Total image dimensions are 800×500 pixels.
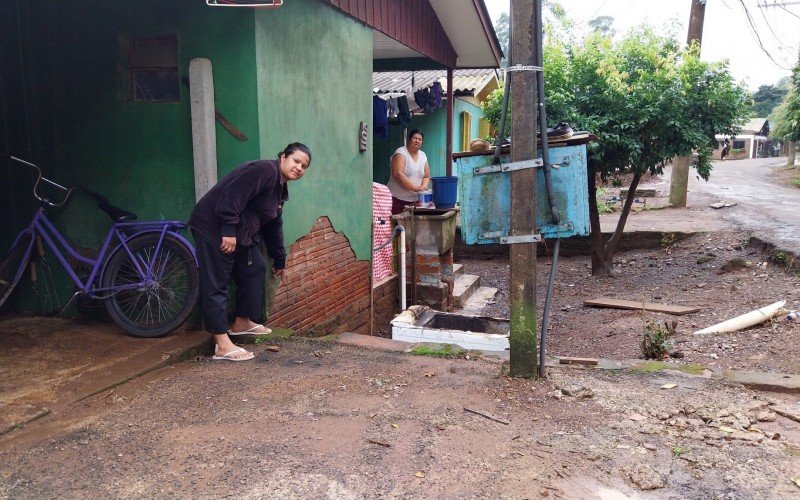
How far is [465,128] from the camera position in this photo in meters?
17.2

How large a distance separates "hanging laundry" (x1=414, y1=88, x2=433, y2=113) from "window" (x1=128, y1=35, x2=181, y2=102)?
6.50 metres

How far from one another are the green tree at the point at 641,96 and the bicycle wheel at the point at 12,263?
6.89m

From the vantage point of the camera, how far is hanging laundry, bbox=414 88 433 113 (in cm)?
1104

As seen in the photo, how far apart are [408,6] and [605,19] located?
55727 millimetres

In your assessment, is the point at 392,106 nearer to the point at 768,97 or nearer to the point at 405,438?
the point at 405,438

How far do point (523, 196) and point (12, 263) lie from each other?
4185 millimetres

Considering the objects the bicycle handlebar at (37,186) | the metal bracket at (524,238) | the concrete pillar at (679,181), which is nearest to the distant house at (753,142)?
the concrete pillar at (679,181)

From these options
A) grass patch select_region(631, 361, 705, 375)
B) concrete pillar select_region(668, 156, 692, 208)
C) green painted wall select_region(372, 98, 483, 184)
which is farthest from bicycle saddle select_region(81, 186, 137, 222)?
concrete pillar select_region(668, 156, 692, 208)

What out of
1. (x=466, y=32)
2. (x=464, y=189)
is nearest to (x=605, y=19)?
(x=466, y=32)

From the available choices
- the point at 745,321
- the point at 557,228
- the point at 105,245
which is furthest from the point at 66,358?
the point at 745,321

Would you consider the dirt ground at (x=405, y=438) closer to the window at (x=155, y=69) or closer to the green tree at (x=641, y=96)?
the window at (x=155, y=69)

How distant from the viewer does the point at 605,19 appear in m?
57.4

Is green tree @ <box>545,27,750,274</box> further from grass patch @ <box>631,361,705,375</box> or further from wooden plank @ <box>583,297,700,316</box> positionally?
grass patch @ <box>631,361,705,375</box>

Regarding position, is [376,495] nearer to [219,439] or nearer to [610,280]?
[219,439]
